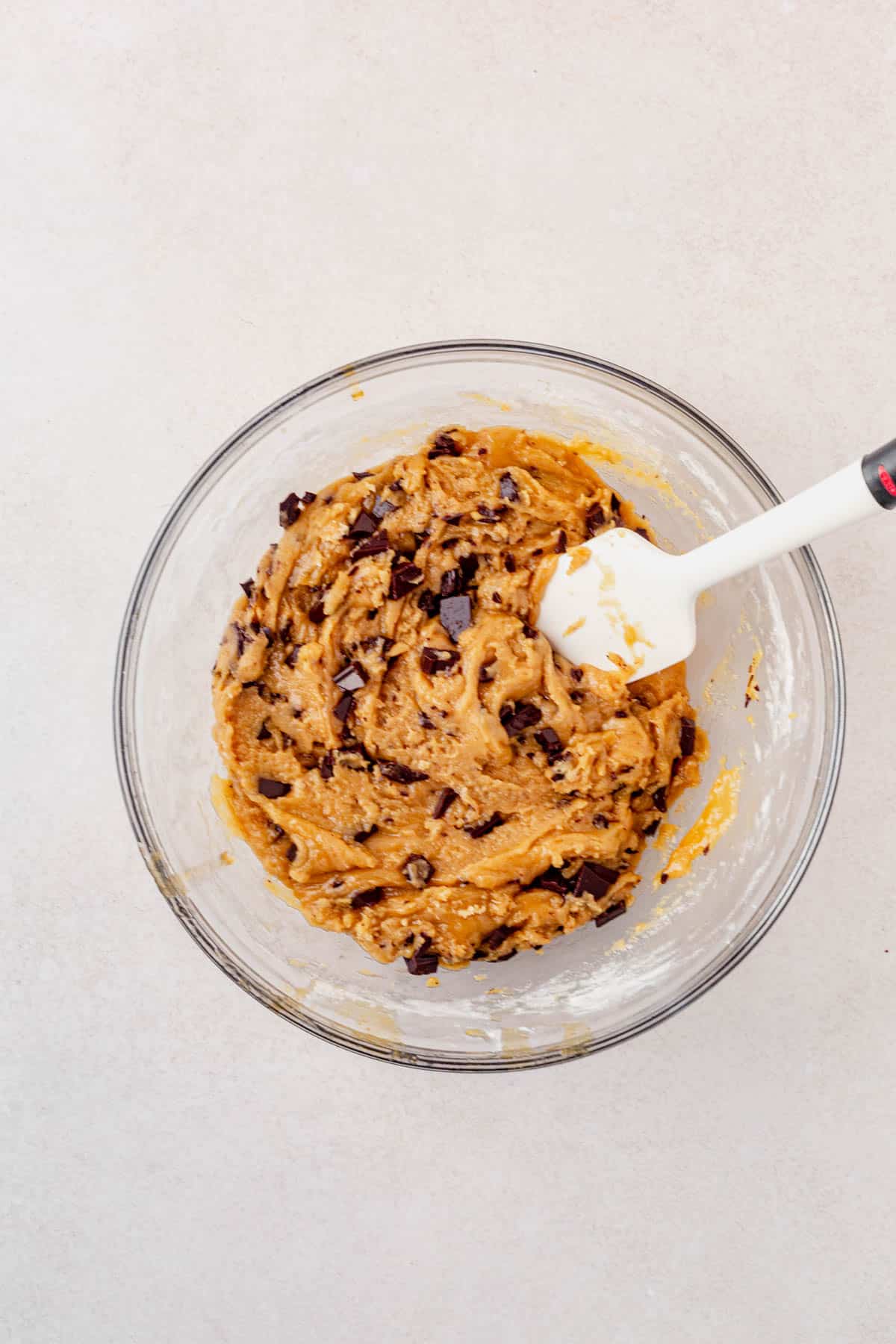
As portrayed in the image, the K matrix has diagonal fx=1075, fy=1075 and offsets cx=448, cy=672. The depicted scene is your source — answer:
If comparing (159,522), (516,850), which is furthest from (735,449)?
(159,522)

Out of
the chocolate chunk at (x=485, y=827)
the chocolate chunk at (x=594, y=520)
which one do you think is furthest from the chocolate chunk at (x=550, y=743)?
the chocolate chunk at (x=594, y=520)

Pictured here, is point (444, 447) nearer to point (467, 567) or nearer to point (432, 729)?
point (467, 567)

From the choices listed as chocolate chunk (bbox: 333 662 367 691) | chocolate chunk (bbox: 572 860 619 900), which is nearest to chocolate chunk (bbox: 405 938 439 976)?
chocolate chunk (bbox: 572 860 619 900)

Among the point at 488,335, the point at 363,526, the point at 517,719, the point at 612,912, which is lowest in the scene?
the point at 612,912

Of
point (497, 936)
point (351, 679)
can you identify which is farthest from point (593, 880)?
point (351, 679)

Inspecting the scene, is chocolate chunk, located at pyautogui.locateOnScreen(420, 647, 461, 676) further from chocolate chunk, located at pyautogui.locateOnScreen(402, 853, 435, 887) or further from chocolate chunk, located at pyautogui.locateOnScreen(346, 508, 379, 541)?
chocolate chunk, located at pyautogui.locateOnScreen(402, 853, 435, 887)

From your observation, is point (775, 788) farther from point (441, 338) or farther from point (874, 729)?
point (441, 338)
